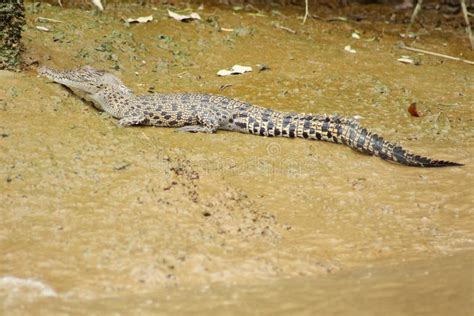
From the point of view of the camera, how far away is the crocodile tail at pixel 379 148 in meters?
6.72

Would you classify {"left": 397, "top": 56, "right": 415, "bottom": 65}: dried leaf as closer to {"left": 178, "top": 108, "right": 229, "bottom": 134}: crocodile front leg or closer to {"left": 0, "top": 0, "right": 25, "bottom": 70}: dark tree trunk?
{"left": 178, "top": 108, "right": 229, "bottom": 134}: crocodile front leg

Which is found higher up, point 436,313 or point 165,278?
point 436,313

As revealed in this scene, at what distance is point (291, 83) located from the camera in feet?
29.5

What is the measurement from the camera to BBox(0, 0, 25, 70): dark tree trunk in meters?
7.61

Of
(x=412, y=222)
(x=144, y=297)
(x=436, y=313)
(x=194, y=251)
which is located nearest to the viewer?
(x=436, y=313)

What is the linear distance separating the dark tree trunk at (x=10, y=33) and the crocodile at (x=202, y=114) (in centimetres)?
32

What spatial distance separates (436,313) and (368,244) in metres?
1.25

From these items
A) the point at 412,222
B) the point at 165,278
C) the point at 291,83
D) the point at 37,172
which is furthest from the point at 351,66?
the point at 165,278

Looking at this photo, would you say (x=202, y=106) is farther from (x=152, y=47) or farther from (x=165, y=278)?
(x=165, y=278)

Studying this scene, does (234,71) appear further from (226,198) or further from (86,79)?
(226,198)

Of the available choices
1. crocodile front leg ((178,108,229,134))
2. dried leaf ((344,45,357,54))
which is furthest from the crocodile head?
dried leaf ((344,45,357,54))

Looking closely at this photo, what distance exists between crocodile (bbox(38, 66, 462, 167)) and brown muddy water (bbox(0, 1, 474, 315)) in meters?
0.18

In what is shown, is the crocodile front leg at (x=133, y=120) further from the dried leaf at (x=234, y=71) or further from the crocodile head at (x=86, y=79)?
the dried leaf at (x=234, y=71)

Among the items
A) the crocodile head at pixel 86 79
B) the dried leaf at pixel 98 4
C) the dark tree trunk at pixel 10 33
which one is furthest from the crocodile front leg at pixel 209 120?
the dried leaf at pixel 98 4
